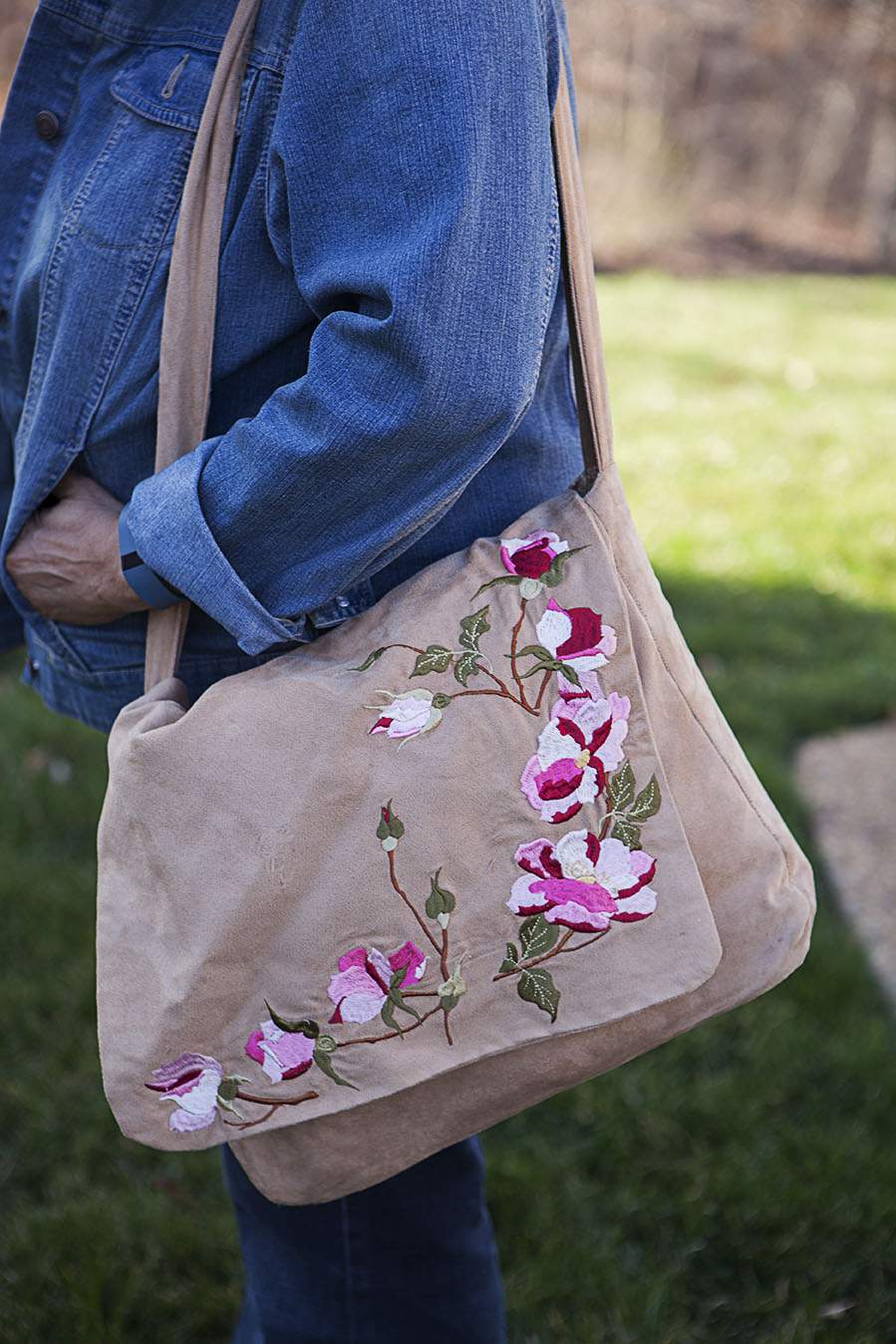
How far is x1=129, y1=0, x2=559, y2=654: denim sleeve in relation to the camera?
1025 millimetres

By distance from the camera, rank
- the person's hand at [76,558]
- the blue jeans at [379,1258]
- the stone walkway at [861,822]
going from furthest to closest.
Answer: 1. the stone walkway at [861,822]
2. the blue jeans at [379,1258]
3. the person's hand at [76,558]

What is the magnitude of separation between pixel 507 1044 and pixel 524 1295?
1046 mm

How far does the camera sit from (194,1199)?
2.25 metres

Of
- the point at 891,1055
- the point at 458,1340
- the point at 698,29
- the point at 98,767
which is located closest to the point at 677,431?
the point at 98,767

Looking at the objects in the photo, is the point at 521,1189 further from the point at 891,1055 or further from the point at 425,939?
the point at 425,939

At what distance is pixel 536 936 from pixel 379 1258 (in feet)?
1.76

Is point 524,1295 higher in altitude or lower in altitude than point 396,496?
lower

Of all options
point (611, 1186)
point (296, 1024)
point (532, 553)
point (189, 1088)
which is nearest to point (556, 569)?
point (532, 553)

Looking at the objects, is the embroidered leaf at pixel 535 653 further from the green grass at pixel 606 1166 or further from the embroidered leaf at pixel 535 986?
the green grass at pixel 606 1166

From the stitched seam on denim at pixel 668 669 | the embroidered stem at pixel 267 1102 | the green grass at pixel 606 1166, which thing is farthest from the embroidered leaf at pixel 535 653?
the green grass at pixel 606 1166

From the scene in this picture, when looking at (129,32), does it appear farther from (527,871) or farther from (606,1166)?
(606,1166)

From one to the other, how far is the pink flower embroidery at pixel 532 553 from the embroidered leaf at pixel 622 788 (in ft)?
Answer: 0.63

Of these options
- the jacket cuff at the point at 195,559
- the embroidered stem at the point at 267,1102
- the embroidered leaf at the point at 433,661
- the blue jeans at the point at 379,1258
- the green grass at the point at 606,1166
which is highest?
the jacket cuff at the point at 195,559

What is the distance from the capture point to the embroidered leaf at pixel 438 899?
3.78 ft
